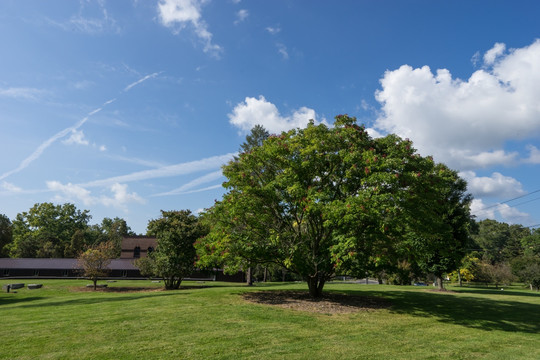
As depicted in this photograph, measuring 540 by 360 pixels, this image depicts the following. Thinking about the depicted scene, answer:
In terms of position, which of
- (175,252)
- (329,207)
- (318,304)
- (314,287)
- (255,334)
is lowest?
(318,304)

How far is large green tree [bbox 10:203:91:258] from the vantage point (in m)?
76.2

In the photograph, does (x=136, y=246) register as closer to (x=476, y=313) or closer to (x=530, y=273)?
(x=476, y=313)

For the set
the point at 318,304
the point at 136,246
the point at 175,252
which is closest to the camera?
the point at 318,304

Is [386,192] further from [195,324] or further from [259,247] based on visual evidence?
[195,324]

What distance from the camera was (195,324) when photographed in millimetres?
12133

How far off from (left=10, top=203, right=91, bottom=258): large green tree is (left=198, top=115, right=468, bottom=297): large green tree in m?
77.5

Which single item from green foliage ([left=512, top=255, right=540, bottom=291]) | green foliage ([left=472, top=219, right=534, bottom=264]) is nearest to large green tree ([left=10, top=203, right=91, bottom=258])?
green foliage ([left=512, top=255, right=540, bottom=291])

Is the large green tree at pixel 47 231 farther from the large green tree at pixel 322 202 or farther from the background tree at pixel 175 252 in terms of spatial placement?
the large green tree at pixel 322 202

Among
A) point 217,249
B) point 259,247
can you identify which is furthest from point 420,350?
point 217,249

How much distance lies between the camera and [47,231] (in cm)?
8812

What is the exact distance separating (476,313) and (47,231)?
10310 centimetres

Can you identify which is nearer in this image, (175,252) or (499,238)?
(175,252)

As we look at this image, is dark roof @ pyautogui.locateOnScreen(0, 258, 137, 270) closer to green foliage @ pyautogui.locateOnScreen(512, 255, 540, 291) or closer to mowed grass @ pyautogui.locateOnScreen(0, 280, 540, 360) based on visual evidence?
mowed grass @ pyautogui.locateOnScreen(0, 280, 540, 360)

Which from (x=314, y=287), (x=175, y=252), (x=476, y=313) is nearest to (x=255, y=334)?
(x=314, y=287)
